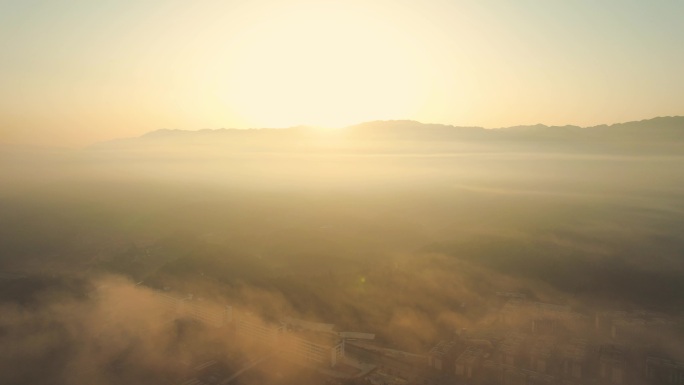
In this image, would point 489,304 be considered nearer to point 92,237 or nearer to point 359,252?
point 359,252

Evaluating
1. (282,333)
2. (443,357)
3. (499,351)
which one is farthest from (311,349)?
(499,351)

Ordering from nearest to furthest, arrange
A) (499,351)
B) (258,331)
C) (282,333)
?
1. (499,351)
2. (282,333)
3. (258,331)

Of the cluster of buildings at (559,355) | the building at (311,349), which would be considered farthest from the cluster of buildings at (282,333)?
the cluster of buildings at (559,355)

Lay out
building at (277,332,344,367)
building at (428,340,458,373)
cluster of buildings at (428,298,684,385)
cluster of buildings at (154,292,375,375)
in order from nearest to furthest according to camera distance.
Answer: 1. cluster of buildings at (428,298,684,385)
2. building at (428,340,458,373)
3. building at (277,332,344,367)
4. cluster of buildings at (154,292,375,375)

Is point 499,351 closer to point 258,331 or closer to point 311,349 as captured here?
point 311,349

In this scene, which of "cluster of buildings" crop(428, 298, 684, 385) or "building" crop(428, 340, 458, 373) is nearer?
"cluster of buildings" crop(428, 298, 684, 385)

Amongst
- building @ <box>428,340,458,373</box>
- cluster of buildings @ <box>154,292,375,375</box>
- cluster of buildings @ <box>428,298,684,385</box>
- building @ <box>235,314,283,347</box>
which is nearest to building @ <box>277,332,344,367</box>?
cluster of buildings @ <box>154,292,375,375</box>

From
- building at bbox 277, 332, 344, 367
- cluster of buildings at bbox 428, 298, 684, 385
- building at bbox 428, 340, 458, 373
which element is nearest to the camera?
cluster of buildings at bbox 428, 298, 684, 385

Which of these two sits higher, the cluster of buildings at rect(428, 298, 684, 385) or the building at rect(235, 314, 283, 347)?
the building at rect(235, 314, 283, 347)

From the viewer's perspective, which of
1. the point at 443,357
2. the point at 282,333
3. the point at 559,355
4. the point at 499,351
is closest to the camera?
the point at 443,357

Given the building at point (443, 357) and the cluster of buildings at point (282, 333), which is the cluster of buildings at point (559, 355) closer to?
the building at point (443, 357)

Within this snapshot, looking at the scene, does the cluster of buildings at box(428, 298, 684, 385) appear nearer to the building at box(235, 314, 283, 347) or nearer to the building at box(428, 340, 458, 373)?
the building at box(428, 340, 458, 373)
